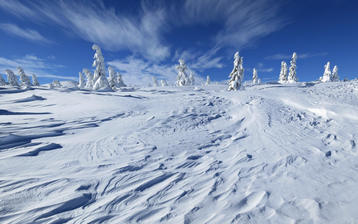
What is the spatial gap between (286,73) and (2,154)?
5473 cm

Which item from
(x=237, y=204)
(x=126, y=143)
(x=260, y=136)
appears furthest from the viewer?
(x=260, y=136)

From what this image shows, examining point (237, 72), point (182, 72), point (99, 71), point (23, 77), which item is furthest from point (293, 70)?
point (23, 77)

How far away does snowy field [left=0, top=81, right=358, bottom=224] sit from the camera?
2336 millimetres

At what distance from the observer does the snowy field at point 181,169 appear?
234 centimetres

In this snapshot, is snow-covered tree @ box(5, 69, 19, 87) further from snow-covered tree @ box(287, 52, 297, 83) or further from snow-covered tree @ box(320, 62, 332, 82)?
snow-covered tree @ box(320, 62, 332, 82)

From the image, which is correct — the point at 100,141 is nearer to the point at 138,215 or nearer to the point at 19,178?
the point at 19,178

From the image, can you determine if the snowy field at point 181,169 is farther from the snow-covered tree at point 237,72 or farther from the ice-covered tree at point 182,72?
the ice-covered tree at point 182,72

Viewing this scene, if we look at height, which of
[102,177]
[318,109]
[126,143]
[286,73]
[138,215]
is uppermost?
[286,73]

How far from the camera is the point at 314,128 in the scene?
524 centimetres

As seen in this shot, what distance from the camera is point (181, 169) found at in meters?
3.35

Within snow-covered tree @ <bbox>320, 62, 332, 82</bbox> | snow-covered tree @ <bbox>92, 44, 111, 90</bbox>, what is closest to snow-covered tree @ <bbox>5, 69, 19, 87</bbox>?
snow-covered tree @ <bbox>92, 44, 111, 90</bbox>

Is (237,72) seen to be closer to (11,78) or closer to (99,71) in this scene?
(99,71)

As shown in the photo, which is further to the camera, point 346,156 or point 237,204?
point 346,156

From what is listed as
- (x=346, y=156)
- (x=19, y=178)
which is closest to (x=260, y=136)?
(x=346, y=156)
